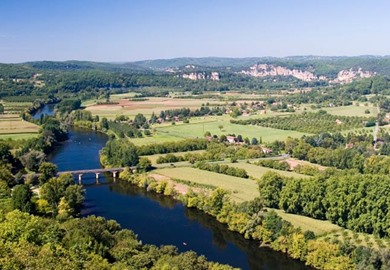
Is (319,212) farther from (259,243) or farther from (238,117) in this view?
(238,117)

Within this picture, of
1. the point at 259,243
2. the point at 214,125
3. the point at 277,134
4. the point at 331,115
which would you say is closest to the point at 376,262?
the point at 259,243

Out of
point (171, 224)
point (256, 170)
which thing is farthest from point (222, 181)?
point (171, 224)

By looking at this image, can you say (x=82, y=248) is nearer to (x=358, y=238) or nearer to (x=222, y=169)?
(x=358, y=238)

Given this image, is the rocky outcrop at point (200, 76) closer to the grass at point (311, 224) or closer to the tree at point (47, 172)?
the tree at point (47, 172)

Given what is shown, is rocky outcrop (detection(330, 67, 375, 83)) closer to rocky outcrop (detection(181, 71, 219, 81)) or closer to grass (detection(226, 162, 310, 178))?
rocky outcrop (detection(181, 71, 219, 81))

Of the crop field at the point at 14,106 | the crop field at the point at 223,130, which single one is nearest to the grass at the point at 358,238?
the crop field at the point at 223,130

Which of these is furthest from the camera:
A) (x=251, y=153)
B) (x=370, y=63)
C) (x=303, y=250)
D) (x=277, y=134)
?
(x=370, y=63)
